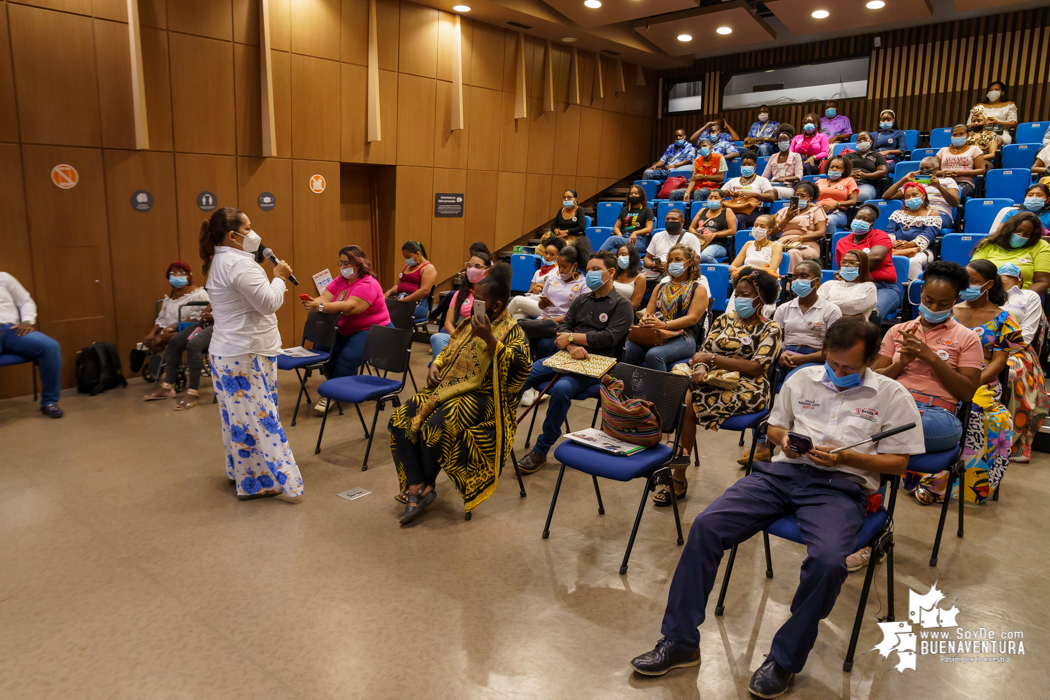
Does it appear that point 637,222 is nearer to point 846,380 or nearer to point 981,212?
point 981,212

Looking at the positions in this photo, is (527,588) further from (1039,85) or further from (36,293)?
(1039,85)

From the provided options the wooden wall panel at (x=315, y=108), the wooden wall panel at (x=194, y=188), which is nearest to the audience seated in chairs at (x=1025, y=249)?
the wooden wall panel at (x=315, y=108)

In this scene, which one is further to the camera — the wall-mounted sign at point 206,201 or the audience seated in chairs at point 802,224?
the audience seated in chairs at point 802,224

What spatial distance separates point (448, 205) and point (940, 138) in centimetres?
660

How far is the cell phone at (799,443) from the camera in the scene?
2529 mm

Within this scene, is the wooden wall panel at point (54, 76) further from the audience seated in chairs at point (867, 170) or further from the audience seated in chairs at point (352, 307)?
the audience seated in chairs at point (867, 170)

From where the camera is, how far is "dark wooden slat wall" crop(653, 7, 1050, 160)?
9.22 m

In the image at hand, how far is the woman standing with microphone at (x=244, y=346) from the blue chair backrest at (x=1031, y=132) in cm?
915

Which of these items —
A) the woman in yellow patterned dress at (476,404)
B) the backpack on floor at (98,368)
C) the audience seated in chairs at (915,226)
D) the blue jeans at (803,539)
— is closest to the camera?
the blue jeans at (803,539)

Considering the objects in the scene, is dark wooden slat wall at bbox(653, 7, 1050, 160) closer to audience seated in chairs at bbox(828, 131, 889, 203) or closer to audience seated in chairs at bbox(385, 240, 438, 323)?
audience seated in chairs at bbox(828, 131, 889, 203)

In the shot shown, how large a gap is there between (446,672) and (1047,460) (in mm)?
4396

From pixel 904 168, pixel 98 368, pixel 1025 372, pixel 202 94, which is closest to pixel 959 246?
pixel 904 168

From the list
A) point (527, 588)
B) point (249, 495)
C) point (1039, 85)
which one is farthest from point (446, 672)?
point (1039, 85)

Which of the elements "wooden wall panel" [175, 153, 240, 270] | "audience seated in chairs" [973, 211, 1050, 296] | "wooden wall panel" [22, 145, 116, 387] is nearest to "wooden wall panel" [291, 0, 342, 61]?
"wooden wall panel" [175, 153, 240, 270]
